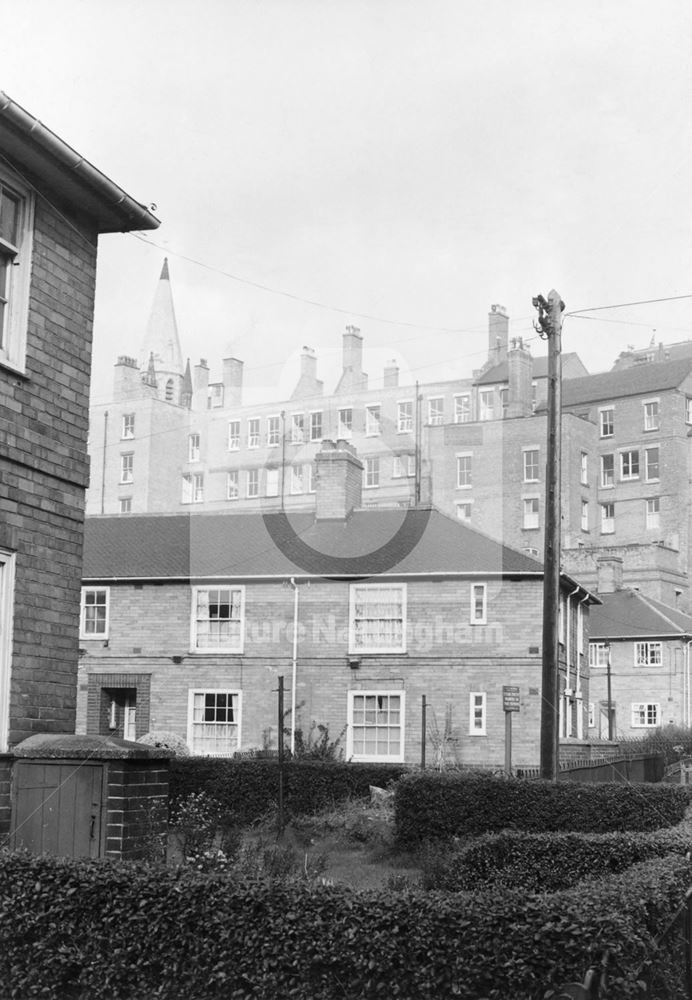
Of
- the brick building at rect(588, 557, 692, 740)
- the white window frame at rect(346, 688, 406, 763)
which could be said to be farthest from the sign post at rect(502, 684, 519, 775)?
the brick building at rect(588, 557, 692, 740)

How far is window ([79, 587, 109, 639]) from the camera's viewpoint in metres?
37.4

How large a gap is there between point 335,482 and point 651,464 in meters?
46.7

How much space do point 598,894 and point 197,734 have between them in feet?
96.8

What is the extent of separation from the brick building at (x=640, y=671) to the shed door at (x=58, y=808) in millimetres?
49001

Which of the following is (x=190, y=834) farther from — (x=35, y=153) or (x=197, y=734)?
(x=197, y=734)

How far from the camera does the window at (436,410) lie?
89312 mm

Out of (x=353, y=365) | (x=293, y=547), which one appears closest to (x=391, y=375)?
(x=353, y=365)

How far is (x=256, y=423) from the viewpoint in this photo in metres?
88.0

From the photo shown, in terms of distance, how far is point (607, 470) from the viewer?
85188 mm

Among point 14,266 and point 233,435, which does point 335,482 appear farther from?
point 233,435

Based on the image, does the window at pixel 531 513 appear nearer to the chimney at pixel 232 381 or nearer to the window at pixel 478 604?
the chimney at pixel 232 381

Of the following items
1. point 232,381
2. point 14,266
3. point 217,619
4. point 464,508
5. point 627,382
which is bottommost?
point 217,619

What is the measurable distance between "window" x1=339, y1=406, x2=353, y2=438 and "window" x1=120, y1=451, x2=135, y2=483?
14.3 m

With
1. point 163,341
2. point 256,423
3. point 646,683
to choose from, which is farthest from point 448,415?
point 646,683
